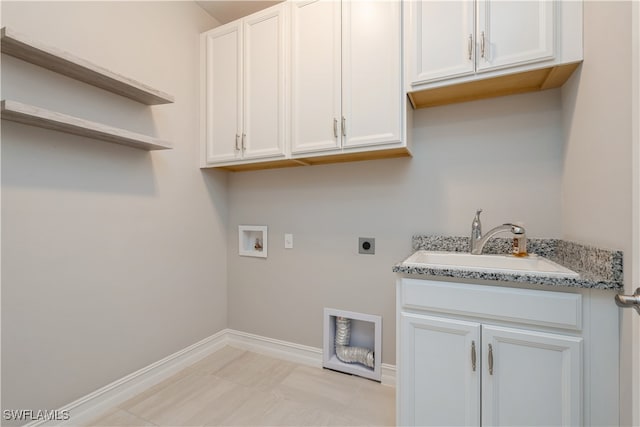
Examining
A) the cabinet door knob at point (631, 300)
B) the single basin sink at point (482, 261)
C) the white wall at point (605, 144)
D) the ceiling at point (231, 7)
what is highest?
the ceiling at point (231, 7)

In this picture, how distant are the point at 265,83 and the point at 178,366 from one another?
2.08 m

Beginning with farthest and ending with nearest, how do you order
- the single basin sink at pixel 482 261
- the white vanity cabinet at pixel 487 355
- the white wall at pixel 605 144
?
the single basin sink at pixel 482 261 → the white vanity cabinet at pixel 487 355 → the white wall at pixel 605 144

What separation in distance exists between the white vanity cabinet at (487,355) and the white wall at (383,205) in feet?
2.15

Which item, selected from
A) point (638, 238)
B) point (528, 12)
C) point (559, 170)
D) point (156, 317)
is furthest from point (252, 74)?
point (638, 238)

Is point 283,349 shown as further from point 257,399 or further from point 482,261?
point 482,261

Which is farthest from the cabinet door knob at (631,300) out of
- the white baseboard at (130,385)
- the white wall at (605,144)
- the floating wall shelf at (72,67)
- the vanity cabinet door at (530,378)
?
the white baseboard at (130,385)

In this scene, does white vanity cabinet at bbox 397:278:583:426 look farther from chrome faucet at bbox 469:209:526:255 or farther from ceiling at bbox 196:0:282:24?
ceiling at bbox 196:0:282:24

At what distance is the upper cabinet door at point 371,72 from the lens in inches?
62.6

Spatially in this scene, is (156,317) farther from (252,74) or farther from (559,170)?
(559,170)

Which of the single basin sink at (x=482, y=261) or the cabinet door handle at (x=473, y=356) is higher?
the single basin sink at (x=482, y=261)

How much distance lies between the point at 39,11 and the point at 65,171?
2.50ft

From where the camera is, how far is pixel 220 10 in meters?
2.26

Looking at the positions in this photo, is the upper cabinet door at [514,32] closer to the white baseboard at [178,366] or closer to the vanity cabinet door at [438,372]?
the vanity cabinet door at [438,372]

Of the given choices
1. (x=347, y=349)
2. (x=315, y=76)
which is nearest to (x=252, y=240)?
(x=347, y=349)
